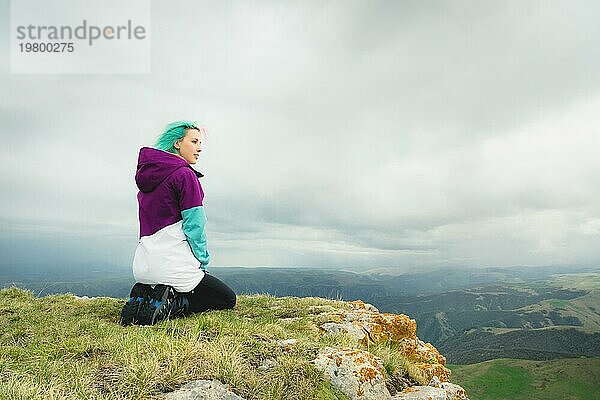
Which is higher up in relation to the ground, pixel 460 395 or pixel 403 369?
pixel 403 369

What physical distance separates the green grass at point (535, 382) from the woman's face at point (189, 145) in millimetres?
179752

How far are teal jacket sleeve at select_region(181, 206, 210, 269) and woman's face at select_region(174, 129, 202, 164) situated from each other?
1.50 metres

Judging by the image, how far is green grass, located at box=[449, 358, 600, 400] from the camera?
168 meters

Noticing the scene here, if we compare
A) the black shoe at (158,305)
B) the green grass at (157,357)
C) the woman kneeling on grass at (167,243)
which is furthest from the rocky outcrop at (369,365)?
the woman kneeling on grass at (167,243)

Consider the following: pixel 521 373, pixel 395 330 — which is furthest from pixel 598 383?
pixel 395 330

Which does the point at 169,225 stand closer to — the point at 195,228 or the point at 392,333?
the point at 195,228

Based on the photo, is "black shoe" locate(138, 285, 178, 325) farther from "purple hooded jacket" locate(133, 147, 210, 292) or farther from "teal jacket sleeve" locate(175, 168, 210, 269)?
"teal jacket sleeve" locate(175, 168, 210, 269)

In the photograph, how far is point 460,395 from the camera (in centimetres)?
798

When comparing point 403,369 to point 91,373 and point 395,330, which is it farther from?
point 91,373

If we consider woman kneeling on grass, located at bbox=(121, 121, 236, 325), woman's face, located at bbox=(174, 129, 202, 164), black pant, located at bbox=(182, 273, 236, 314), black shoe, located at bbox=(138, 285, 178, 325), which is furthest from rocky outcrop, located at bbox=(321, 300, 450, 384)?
woman's face, located at bbox=(174, 129, 202, 164)

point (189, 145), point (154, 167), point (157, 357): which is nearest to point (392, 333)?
point (157, 357)

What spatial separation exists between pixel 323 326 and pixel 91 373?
4.92 m

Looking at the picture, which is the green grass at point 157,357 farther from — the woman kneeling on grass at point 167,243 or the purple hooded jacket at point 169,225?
the purple hooded jacket at point 169,225

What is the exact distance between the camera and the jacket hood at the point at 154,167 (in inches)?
366
